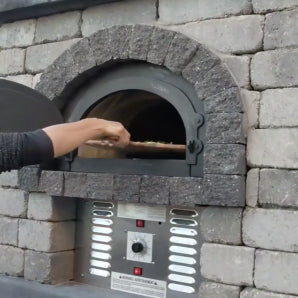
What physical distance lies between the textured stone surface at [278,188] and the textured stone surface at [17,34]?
7.76 feet

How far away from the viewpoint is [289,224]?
329cm

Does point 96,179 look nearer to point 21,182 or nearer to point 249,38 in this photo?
point 21,182

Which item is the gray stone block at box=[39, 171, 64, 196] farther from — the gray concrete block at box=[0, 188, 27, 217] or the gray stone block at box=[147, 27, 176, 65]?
the gray stone block at box=[147, 27, 176, 65]

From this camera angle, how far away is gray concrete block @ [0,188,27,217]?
4512 mm

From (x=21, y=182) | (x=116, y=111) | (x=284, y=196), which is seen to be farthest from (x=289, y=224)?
(x=21, y=182)

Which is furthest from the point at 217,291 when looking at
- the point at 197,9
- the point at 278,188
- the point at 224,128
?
the point at 197,9

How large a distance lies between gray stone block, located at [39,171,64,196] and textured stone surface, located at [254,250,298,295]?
1.60 metres

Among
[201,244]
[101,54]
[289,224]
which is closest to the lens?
[289,224]

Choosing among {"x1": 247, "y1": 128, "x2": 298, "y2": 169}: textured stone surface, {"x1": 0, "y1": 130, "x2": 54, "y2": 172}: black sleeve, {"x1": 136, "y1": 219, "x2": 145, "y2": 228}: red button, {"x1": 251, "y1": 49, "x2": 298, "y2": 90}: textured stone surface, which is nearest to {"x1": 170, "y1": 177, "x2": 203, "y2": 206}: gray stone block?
{"x1": 247, "y1": 128, "x2": 298, "y2": 169}: textured stone surface

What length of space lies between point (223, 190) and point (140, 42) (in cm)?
121

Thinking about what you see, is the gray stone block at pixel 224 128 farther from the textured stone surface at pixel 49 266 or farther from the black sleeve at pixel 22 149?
the textured stone surface at pixel 49 266

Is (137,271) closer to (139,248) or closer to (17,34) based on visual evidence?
(139,248)

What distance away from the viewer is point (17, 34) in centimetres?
473

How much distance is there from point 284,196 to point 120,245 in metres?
1.44
